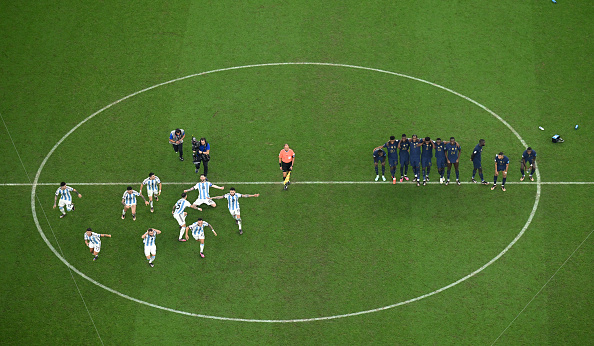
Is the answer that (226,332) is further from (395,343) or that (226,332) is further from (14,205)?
(14,205)

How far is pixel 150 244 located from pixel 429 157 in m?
10.7

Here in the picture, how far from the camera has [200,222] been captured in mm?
25906

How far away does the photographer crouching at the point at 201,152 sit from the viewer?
2781cm

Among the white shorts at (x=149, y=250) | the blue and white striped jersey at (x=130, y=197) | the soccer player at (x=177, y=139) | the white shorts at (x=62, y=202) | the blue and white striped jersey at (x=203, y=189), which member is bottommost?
the white shorts at (x=149, y=250)

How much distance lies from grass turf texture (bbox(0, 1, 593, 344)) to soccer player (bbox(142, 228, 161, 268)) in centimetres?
57

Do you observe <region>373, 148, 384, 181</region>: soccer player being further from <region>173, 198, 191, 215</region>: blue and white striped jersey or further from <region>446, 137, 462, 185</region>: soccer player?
<region>173, 198, 191, 215</region>: blue and white striped jersey

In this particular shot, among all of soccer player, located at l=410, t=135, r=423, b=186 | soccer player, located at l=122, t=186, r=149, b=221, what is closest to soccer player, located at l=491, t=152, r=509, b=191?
soccer player, located at l=410, t=135, r=423, b=186

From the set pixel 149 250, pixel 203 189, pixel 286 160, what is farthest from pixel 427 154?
pixel 149 250

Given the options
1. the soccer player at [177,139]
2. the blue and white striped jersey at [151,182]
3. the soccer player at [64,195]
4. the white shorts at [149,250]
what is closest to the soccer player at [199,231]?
the white shorts at [149,250]

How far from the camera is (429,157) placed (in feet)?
91.3

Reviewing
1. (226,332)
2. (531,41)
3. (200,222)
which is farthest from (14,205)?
(531,41)

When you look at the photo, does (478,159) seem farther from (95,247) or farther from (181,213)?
(95,247)

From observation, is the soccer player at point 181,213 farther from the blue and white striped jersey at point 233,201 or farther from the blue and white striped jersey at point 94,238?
the blue and white striped jersey at point 94,238

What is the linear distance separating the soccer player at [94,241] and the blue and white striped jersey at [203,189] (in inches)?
142
